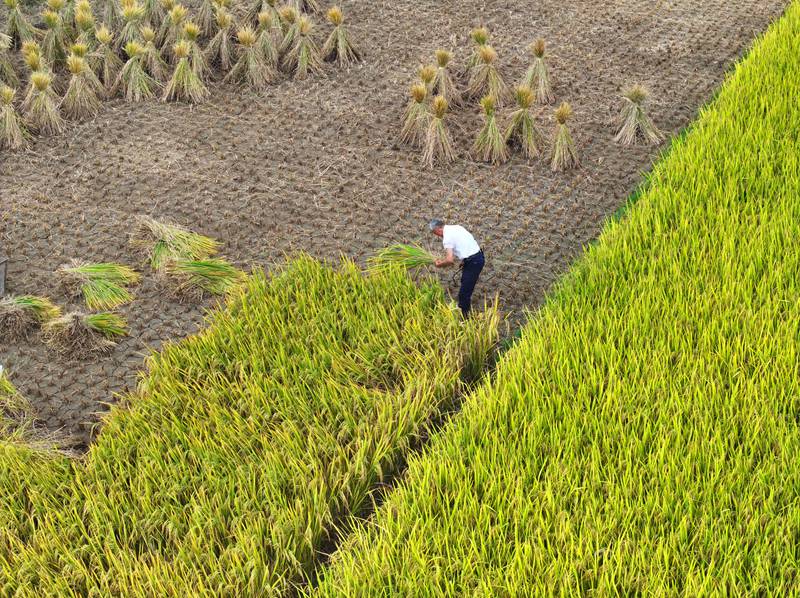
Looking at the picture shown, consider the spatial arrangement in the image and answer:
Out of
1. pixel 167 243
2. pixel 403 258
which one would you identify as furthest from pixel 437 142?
pixel 167 243

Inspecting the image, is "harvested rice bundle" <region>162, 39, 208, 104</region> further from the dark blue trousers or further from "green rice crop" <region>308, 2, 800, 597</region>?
"green rice crop" <region>308, 2, 800, 597</region>

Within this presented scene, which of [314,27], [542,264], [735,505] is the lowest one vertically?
[735,505]

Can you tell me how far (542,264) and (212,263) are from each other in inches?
81.3

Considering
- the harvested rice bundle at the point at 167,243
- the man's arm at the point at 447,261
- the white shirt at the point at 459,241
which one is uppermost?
the white shirt at the point at 459,241

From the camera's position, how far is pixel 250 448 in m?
3.60

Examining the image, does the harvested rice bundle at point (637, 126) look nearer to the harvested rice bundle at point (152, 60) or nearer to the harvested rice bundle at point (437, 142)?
the harvested rice bundle at point (437, 142)

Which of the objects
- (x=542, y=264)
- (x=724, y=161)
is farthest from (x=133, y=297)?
(x=724, y=161)

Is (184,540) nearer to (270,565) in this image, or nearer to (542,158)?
(270,565)

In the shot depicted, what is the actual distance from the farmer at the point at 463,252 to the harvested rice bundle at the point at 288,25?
12.1ft

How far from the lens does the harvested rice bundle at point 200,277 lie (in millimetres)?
4977

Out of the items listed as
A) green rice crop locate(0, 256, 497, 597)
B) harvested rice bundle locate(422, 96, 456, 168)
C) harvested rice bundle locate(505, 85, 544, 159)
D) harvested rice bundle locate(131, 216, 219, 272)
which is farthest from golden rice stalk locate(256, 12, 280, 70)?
green rice crop locate(0, 256, 497, 597)

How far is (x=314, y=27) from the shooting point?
800cm

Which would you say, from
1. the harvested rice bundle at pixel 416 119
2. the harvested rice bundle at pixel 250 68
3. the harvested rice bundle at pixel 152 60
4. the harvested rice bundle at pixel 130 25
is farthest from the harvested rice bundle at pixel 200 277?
the harvested rice bundle at pixel 130 25

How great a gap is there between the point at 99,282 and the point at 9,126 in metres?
2.25
